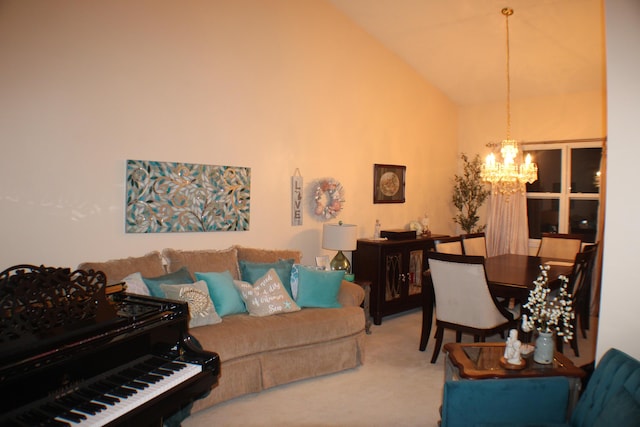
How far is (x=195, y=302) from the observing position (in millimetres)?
3256

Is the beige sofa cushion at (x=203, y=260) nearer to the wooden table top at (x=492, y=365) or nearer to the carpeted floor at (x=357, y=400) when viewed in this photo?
the carpeted floor at (x=357, y=400)

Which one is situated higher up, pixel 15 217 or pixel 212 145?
pixel 212 145

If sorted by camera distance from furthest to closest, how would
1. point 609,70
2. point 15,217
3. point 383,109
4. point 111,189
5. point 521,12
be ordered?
1. point 383,109
2. point 521,12
3. point 111,189
4. point 15,217
5. point 609,70

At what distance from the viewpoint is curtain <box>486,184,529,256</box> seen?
6430 millimetres

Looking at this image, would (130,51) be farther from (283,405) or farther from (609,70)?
(609,70)

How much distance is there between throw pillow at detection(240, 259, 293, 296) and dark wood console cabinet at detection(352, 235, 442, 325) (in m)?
1.35

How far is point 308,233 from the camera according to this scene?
16.3 ft

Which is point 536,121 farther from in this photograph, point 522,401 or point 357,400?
point 522,401

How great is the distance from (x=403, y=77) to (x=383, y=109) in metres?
0.65

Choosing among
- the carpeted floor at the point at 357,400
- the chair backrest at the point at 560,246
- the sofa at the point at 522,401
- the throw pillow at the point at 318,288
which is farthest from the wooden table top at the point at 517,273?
the sofa at the point at 522,401

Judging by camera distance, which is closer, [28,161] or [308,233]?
[28,161]

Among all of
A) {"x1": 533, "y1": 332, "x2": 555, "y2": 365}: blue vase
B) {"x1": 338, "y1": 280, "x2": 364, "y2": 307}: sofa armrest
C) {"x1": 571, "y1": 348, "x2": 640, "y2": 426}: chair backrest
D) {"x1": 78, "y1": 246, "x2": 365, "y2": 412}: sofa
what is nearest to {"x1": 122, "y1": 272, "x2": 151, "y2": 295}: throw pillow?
{"x1": 78, "y1": 246, "x2": 365, "y2": 412}: sofa

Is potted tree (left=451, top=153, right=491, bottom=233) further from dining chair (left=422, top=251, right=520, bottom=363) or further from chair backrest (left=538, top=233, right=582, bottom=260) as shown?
dining chair (left=422, top=251, right=520, bottom=363)

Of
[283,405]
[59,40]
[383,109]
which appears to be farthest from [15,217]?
[383,109]
